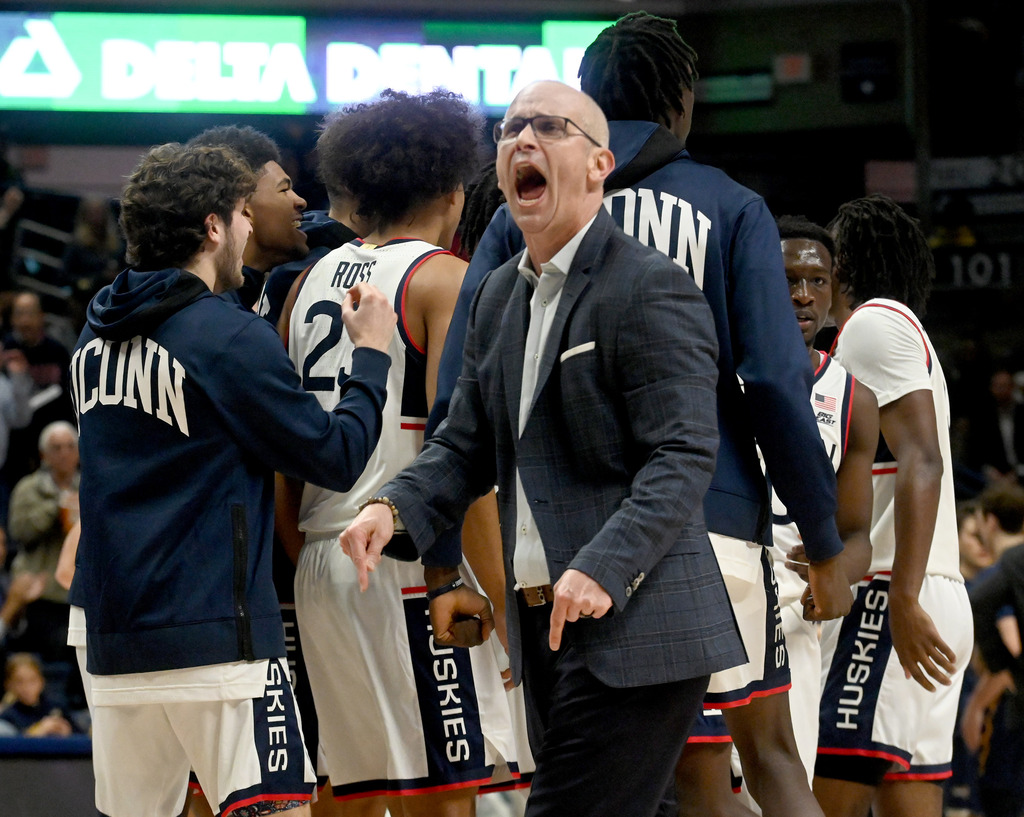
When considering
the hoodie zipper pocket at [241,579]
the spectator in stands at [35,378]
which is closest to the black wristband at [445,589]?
the hoodie zipper pocket at [241,579]

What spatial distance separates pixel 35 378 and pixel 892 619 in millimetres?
7702

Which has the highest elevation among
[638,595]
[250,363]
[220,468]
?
[250,363]

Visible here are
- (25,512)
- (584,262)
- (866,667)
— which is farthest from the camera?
(25,512)

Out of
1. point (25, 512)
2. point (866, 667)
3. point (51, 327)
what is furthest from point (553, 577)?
point (51, 327)

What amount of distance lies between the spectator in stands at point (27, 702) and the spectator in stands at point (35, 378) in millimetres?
2535

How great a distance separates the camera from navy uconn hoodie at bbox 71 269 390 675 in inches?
115

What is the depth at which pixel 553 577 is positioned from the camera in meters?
2.42

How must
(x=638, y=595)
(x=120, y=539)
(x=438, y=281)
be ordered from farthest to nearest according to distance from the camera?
1. (x=438, y=281)
2. (x=120, y=539)
3. (x=638, y=595)

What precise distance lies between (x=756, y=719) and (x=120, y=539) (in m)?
1.40

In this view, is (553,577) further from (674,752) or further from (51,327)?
(51,327)

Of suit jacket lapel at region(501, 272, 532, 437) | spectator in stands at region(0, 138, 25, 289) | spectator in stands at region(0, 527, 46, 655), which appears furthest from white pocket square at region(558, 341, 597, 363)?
spectator in stands at region(0, 138, 25, 289)

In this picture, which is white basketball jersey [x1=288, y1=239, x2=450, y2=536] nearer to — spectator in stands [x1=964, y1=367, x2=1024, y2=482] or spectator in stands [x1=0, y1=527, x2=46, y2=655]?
spectator in stands [x1=0, y1=527, x2=46, y2=655]

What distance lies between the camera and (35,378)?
10047 millimetres

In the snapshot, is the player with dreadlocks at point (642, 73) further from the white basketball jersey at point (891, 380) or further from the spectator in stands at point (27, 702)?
the spectator in stands at point (27, 702)
